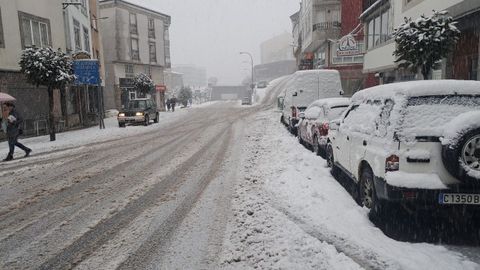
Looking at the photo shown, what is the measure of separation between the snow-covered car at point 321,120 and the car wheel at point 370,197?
13.0ft

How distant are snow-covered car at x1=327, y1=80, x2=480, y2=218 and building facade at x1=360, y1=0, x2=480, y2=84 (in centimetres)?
738

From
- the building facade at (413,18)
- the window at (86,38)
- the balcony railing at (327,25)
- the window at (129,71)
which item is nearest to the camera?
the building facade at (413,18)

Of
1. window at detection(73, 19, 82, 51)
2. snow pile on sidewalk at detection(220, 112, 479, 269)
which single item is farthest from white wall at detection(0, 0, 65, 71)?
snow pile on sidewalk at detection(220, 112, 479, 269)

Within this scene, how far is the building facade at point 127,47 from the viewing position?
43094mm

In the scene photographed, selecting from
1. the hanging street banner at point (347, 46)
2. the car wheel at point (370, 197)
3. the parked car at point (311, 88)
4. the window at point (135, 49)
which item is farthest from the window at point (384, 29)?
the window at point (135, 49)

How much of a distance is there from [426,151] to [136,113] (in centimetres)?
2020

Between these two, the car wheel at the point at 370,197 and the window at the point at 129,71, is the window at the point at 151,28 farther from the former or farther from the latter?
the car wheel at the point at 370,197

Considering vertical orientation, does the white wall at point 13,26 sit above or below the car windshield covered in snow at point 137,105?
above

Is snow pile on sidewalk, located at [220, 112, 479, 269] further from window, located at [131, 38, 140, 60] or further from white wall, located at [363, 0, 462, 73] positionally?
window, located at [131, 38, 140, 60]

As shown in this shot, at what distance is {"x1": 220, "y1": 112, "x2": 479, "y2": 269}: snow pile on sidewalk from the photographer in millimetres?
3801

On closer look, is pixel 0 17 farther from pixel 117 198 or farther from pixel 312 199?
pixel 312 199

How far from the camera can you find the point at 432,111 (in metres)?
4.37

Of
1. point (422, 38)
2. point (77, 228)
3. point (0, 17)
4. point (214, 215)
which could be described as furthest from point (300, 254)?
point (0, 17)

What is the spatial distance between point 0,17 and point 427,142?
759 inches
